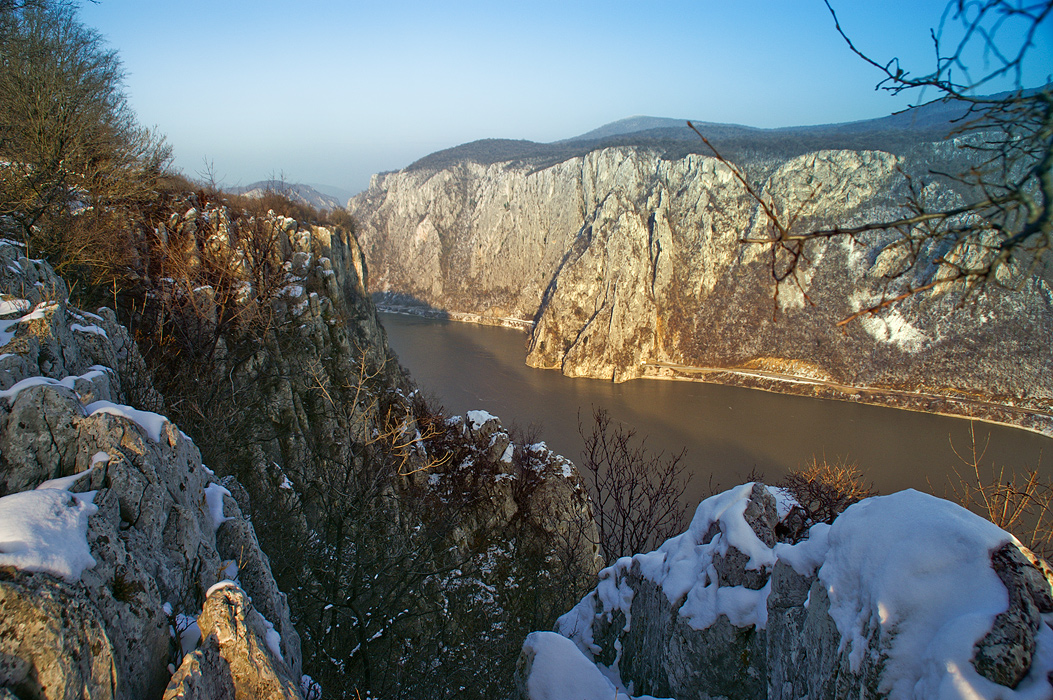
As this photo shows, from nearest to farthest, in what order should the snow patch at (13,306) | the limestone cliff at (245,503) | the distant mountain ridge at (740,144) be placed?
the limestone cliff at (245,503), the snow patch at (13,306), the distant mountain ridge at (740,144)

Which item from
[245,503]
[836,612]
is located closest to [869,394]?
[836,612]

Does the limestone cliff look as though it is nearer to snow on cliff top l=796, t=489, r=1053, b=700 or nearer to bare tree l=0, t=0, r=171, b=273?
bare tree l=0, t=0, r=171, b=273

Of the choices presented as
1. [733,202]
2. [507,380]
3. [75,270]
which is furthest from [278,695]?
[733,202]

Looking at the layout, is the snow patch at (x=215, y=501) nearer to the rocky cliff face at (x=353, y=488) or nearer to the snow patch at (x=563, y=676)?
the rocky cliff face at (x=353, y=488)

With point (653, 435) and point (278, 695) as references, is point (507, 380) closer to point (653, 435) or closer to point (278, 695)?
point (653, 435)

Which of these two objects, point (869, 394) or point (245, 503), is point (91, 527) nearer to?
point (245, 503)

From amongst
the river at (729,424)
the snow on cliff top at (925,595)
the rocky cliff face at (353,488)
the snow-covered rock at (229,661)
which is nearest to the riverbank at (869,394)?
Result: the river at (729,424)
